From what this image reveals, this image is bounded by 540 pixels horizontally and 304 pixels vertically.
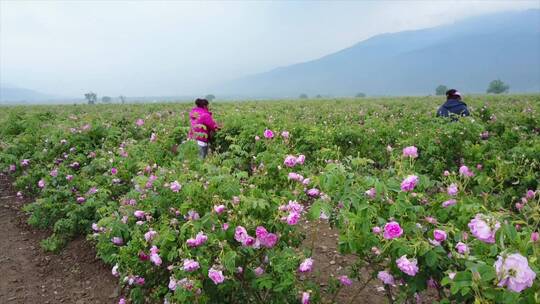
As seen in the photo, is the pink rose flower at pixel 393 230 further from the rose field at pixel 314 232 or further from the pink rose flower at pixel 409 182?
the pink rose flower at pixel 409 182

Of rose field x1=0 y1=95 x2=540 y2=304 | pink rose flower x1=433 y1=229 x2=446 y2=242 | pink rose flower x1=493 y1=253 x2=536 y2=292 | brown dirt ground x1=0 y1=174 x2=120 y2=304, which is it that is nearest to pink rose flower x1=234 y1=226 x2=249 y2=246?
rose field x1=0 y1=95 x2=540 y2=304

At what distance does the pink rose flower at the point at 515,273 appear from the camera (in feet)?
4.35

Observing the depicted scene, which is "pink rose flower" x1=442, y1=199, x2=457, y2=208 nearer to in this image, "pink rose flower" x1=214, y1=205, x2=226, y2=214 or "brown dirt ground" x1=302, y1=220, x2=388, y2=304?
"brown dirt ground" x1=302, y1=220, x2=388, y2=304

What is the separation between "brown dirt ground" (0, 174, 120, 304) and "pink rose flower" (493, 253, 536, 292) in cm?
366

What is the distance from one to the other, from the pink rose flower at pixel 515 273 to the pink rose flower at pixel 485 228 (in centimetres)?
18

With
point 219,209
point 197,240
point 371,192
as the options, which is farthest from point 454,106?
point 197,240

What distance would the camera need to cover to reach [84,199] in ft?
16.6

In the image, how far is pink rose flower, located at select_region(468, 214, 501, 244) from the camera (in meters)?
1.57

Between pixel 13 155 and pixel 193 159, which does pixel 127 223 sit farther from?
pixel 13 155

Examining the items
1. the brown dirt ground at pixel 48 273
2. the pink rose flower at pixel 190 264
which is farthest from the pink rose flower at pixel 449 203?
the brown dirt ground at pixel 48 273

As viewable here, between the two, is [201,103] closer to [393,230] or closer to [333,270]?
[333,270]

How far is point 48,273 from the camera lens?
4.54 metres

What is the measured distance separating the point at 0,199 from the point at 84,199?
10.6 ft

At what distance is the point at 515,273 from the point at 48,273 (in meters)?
4.78
